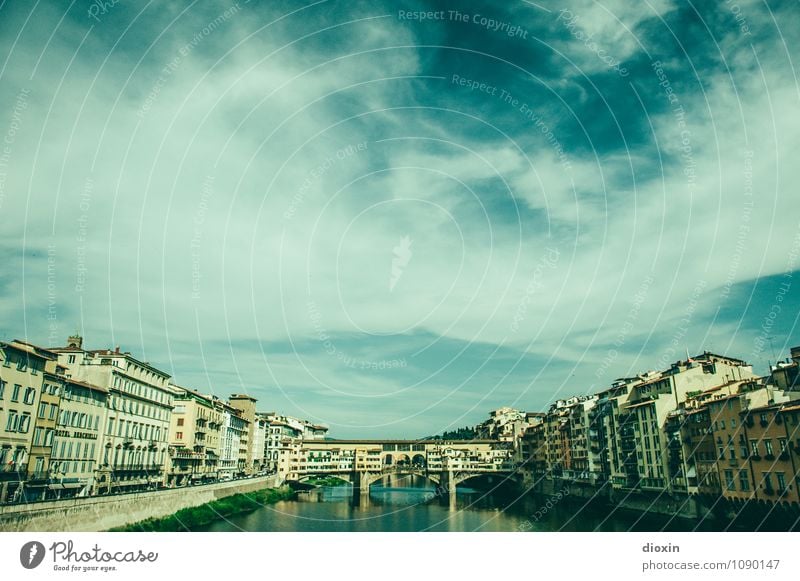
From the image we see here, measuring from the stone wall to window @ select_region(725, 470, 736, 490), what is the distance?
2113 centimetres

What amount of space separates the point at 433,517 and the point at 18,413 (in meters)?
19.3

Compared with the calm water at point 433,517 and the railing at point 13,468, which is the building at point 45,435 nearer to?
the railing at point 13,468

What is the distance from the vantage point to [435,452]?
158 feet

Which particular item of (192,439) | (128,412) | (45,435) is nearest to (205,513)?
(128,412)

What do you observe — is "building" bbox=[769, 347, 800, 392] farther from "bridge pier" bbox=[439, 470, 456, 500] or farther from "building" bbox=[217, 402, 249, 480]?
"building" bbox=[217, 402, 249, 480]

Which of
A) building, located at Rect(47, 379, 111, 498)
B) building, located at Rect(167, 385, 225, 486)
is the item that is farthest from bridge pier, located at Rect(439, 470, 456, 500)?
building, located at Rect(47, 379, 111, 498)

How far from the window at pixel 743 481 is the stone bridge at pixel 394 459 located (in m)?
24.1

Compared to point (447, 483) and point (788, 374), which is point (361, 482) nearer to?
point (447, 483)

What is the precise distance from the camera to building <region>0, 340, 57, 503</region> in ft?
46.0

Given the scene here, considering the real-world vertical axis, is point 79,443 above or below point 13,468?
above

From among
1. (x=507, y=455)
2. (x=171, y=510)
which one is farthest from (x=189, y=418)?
(x=507, y=455)

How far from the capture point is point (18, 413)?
14617 mm

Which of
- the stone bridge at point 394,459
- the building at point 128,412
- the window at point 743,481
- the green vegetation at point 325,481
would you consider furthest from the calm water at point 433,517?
the green vegetation at point 325,481
